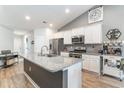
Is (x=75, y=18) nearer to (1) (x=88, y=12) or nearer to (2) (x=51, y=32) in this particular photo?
(1) (x=88, y=12)

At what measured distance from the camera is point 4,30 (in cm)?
677

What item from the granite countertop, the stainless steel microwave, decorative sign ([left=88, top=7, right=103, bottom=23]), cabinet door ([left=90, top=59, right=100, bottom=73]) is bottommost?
cabinet door ([left=90, top=59, right=100, bottom=73])

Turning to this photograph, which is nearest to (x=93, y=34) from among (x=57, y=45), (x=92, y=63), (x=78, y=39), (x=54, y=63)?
(x=78, y=39)

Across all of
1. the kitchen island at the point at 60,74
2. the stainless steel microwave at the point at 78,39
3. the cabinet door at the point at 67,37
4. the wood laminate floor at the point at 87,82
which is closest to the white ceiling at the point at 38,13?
the cabinet door at the point at 67,37

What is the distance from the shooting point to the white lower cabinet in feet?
13.9

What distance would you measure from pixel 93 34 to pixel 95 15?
113cm

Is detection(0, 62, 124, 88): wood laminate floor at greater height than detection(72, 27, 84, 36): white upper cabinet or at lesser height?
lesser

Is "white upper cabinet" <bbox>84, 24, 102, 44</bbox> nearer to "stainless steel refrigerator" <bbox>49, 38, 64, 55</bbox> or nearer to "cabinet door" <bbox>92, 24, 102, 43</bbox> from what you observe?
"cabinet door" <bbox>92, 24, 102, 43</bbox>

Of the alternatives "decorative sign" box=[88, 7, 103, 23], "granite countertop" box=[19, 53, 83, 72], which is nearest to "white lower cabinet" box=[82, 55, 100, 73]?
"granite countertop" box=[19, 53, 83, 72]

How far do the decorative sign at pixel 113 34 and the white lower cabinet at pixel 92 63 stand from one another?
3.44 ft

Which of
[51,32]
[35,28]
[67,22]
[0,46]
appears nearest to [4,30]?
[0,46]

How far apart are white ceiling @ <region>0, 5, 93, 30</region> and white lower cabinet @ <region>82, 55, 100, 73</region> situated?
8.31 ft

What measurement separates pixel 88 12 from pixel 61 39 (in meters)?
2.24

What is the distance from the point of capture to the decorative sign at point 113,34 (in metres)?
4.19
